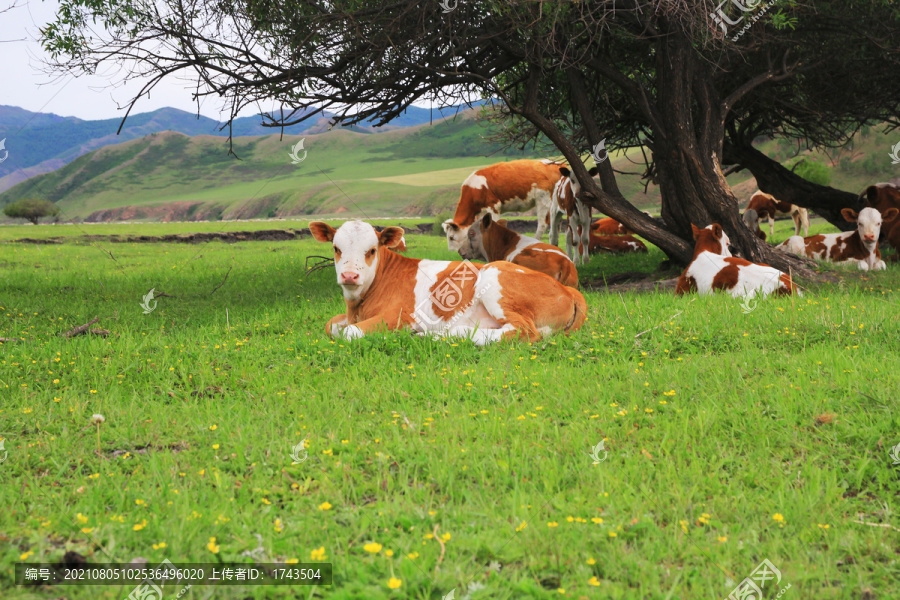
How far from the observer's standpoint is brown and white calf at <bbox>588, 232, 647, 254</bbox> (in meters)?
19.1

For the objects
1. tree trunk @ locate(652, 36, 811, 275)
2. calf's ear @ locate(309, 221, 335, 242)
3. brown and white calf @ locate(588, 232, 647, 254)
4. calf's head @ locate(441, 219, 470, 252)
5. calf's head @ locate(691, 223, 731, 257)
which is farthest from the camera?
brown and white calf @ locate(588, 232, 647, 254)

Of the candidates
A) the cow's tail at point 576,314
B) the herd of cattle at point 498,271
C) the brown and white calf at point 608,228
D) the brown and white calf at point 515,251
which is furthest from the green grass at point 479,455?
the brown and white calf at point 608,228

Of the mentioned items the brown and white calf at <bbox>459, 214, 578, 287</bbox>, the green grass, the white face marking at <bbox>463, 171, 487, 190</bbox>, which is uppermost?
the white face marking at <bbox>463, 171, 487, 190</bbox>

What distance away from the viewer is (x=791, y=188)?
59.1ft

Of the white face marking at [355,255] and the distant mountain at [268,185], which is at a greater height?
the distant mountain at [268,185]

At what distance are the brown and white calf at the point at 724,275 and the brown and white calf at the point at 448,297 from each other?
338cm

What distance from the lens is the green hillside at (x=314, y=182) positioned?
185ft

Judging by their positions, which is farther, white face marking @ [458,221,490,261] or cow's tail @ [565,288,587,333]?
white face marking @ [458,221,490,261]

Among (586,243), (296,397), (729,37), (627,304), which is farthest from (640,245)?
(296,397)

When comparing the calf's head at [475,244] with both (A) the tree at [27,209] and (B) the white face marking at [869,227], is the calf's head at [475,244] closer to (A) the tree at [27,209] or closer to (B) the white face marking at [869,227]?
(B) the white face marking at [869,227]

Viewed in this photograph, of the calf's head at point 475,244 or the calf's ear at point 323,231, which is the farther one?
the calf's head at point 475,244

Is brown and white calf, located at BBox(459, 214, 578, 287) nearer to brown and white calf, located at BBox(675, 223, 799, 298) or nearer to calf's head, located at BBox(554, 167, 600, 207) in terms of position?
brown and white calf, located at BBox(675, 223, 799, 298)

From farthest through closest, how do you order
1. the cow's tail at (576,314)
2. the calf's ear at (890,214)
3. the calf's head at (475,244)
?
the calf's ear at (890,214), the calf's head at (475,244), the cow's tail at (576,314)

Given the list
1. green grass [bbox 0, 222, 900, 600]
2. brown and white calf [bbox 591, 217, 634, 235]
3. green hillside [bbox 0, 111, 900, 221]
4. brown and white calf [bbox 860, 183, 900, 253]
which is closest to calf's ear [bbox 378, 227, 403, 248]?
green hillside [bbox 0, 111, 900, 221]
